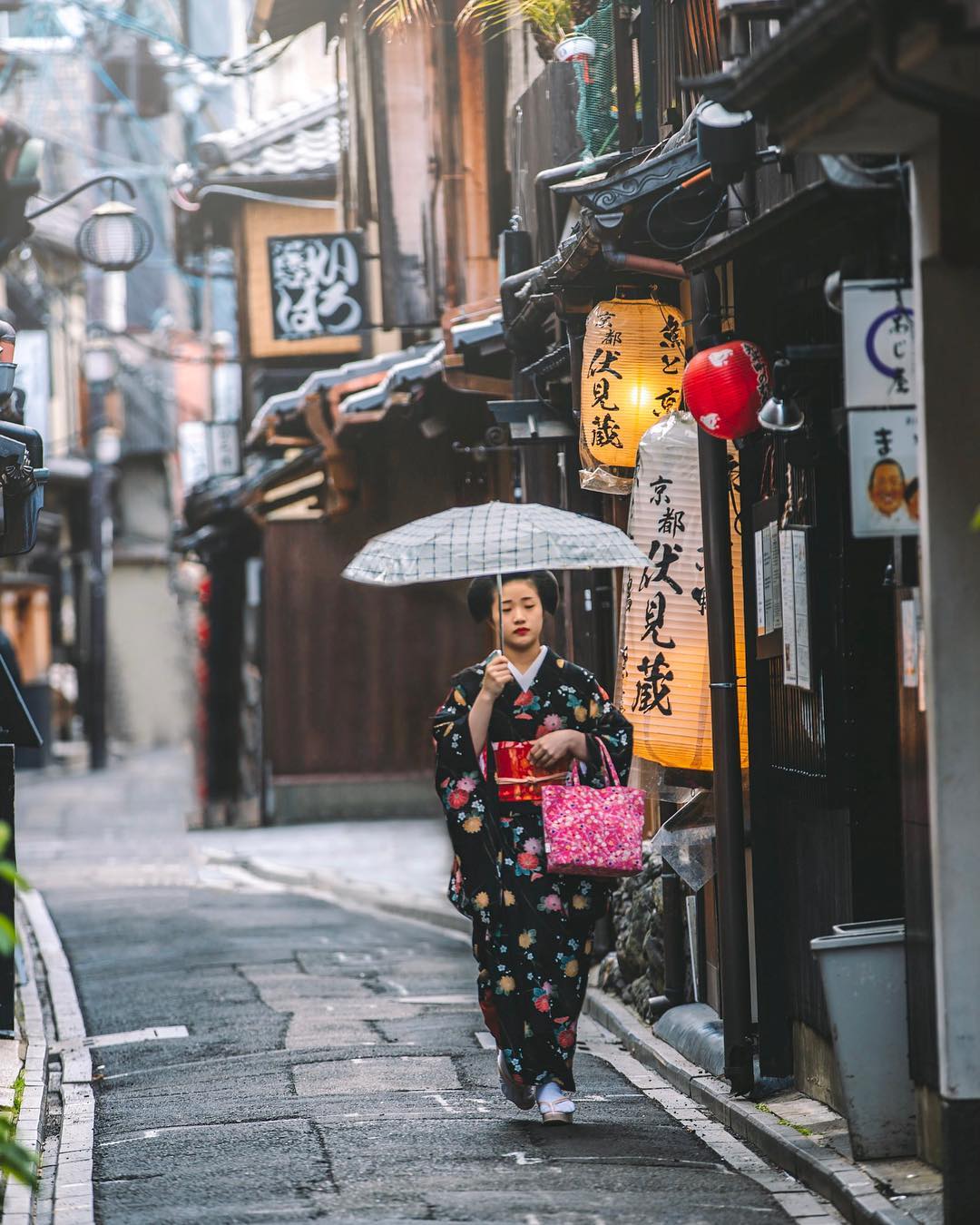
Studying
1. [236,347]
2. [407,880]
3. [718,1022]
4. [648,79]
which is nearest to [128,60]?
[236,347]

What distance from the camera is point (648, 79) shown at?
11992 mm

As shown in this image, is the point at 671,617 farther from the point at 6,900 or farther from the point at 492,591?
the point at 6,900

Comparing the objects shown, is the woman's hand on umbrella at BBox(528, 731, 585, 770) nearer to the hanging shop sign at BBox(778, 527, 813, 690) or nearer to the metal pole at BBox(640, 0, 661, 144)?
the hanging shop sign at BBox(778, 527, 813, 690)

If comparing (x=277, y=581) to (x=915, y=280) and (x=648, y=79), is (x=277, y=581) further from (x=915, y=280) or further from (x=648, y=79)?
(x=915, y=280)

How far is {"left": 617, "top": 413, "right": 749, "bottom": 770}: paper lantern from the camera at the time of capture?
10.0 metres

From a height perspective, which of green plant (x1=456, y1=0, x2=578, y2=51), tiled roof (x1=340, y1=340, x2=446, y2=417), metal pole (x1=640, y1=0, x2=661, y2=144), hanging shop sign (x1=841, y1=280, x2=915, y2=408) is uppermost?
green plant (x1=456, y1=0, x2=578, y2=51)

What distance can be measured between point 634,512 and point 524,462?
19.5ft

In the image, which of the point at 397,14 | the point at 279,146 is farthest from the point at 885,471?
the point at 279,146

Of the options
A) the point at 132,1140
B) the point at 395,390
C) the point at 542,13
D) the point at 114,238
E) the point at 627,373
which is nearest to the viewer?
the point at 132,1140

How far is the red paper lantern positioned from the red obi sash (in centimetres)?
173

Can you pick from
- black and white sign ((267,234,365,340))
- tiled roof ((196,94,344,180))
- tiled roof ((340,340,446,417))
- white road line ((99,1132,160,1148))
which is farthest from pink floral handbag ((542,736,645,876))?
tiled roof ((196,94,344,180))

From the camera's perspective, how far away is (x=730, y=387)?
9125 mm

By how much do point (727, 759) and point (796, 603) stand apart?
3.31ft

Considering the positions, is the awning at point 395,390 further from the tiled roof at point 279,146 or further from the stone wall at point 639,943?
the tiled roof at point 279,146
